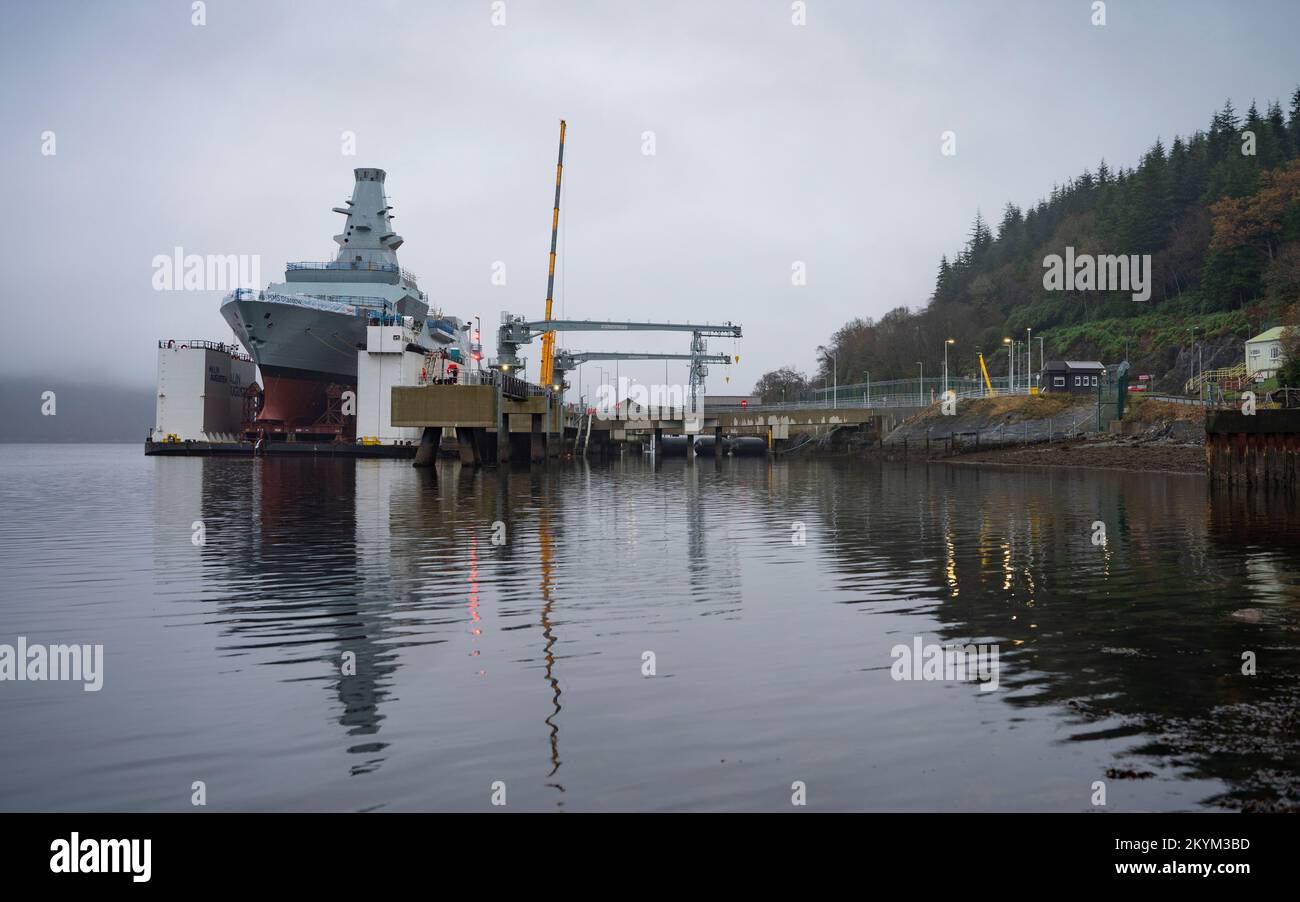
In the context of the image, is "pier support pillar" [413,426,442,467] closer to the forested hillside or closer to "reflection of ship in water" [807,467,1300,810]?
"reflection of ship in water" [807,467,1300,810]

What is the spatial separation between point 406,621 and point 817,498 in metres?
30.4

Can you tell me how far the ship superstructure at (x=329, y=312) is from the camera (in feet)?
310

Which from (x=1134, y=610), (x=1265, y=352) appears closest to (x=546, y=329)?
(x=1265, y=352)

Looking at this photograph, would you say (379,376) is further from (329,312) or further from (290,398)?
(290,398)

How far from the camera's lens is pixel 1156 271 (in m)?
129

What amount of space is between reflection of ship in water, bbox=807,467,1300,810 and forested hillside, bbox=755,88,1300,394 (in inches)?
2691

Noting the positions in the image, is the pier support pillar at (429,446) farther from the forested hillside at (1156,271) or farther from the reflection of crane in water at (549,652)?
the forested hillside at (1156,271)

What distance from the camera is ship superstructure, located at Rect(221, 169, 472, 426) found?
94.6 metres

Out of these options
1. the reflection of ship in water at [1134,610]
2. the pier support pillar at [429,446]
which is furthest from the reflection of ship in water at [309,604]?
the pier support pillar at [429,446]

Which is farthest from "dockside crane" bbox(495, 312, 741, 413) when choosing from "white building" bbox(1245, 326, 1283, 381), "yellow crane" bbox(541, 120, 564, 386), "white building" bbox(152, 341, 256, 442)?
"white building" bbox(1245, 326, 1283, 381)

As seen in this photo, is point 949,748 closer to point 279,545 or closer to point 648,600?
point 648,600
